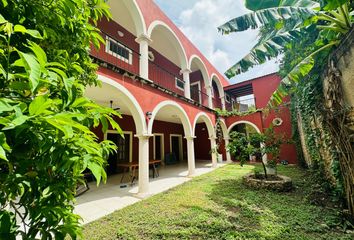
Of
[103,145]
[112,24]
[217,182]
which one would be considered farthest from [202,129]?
[103,145]

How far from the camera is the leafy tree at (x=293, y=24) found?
13.4 feet

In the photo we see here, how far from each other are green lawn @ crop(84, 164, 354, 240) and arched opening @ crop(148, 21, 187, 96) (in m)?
6.15

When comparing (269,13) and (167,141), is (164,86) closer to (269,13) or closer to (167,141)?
(167,141)

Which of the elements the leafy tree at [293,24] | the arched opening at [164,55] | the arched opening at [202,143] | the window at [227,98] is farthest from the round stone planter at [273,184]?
the window at [227,98]

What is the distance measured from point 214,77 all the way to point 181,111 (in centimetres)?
736

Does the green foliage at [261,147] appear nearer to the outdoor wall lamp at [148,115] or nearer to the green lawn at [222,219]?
the green lawn at [222,219]

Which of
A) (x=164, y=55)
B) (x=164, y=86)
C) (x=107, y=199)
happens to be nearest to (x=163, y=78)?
(x=164, y=86)

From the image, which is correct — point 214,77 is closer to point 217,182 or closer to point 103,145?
point 217,182

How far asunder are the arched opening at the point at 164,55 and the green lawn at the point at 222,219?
6.15 m

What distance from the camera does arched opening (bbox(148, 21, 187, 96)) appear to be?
9391 mm

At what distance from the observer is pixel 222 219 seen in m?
4.20

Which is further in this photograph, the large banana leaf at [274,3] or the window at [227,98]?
the window at [227,98]

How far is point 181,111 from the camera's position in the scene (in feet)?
30.2

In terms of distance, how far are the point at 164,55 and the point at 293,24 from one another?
8.37 m
